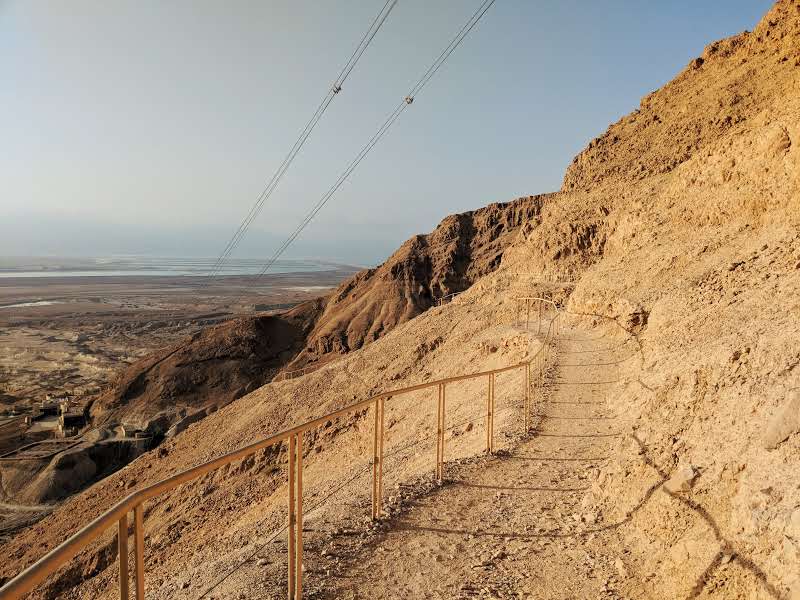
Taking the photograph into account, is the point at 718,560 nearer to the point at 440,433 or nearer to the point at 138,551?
the point at 440,433

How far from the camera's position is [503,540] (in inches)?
219

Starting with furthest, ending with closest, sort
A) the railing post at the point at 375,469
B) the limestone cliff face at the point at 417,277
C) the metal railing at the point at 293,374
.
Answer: the limestone cliff face at the point at 417,277, the metal railing at the point at 293,374, the railing post at the point at 375,469

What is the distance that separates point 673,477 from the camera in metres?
5.10

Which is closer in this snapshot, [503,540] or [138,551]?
[138,551]

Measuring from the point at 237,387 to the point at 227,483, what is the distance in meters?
21.7

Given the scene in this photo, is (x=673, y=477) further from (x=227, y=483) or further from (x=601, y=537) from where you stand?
(x=227, y=483)

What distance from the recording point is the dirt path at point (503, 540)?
4770 millimetres

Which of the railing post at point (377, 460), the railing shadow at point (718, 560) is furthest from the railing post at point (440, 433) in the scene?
the railing shadow at point (718, 560)

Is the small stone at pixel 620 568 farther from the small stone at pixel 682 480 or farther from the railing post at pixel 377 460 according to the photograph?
the railing post at pixel 377 460

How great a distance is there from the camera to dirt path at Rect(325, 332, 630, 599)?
477 cm

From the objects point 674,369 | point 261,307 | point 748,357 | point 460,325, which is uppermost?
point 748,357

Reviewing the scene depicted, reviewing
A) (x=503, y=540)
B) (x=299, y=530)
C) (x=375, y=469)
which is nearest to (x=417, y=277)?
(x=375, y=469)

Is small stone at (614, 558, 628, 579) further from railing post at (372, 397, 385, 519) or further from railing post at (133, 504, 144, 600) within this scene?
railing post at (133, 504, 144, 600)

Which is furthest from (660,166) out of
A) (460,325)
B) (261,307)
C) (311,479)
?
(261,307)
